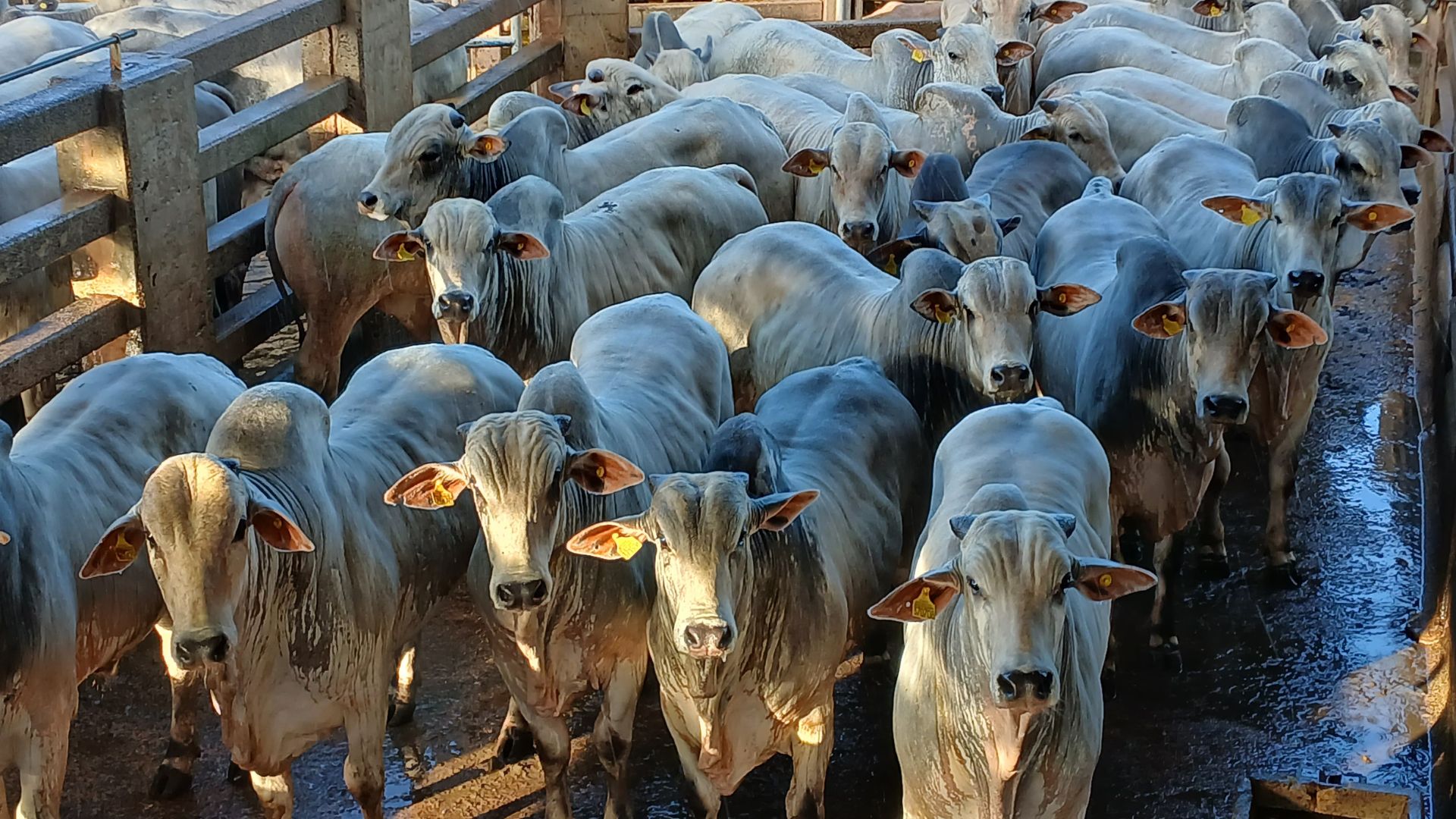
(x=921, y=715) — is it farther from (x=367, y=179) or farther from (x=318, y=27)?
(x=318, y=27)

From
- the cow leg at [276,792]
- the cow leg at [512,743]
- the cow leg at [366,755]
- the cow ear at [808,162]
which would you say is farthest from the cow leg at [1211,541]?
the cow leg at [276,792]

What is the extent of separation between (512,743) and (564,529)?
1135mm

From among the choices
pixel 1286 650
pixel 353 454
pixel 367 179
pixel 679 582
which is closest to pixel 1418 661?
pixel 1286 650

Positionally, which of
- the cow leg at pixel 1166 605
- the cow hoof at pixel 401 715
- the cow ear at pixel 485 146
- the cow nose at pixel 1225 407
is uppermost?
the cow ear at pixel 485 146

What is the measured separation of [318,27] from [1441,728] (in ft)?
19.1

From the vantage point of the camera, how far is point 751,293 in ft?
22.5

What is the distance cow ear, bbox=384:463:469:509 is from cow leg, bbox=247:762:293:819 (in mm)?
832

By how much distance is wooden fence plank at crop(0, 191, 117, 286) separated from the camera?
20.1 ft

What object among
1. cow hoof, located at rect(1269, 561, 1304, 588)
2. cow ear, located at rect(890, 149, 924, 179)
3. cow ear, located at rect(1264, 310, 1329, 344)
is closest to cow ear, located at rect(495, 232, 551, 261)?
cow ear, located at rect(890, 149, 924, 179)

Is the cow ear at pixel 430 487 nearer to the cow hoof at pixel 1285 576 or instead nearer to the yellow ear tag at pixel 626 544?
the yellow ear tag at pixel 626 544

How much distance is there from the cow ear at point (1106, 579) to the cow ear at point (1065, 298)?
2.08 meters

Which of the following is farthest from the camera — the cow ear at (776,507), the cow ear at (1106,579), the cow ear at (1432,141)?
the cow ear at (1432,141)

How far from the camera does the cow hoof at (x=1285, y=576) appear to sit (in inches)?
267

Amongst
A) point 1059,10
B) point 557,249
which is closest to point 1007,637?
point 557,249
